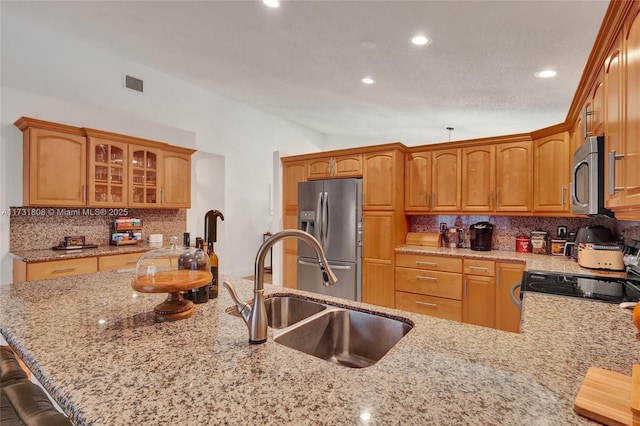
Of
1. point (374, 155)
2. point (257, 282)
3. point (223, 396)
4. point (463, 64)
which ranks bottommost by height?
point (223, 396)

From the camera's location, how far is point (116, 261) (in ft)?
10.4

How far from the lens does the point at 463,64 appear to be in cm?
339

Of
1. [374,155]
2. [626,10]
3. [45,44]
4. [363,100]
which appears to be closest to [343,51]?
[374,155]

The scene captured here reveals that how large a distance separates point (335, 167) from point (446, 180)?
1.29m

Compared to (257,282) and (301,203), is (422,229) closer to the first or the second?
(301,203)

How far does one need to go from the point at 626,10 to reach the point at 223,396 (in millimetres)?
1897

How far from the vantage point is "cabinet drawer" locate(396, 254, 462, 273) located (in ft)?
10.4

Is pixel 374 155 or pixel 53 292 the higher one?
pixel 374 155

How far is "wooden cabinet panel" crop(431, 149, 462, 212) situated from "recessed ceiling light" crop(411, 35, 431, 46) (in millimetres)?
1123

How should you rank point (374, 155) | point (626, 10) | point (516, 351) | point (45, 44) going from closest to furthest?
point (516, 351), point (626, 10), point (45, 44), point (374, 155)

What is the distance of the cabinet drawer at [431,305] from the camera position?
315cm

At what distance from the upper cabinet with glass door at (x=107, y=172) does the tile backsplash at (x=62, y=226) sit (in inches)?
11.7

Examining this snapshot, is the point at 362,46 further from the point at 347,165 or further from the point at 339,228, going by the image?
the point at 339,228

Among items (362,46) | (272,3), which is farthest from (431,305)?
(272,3)
